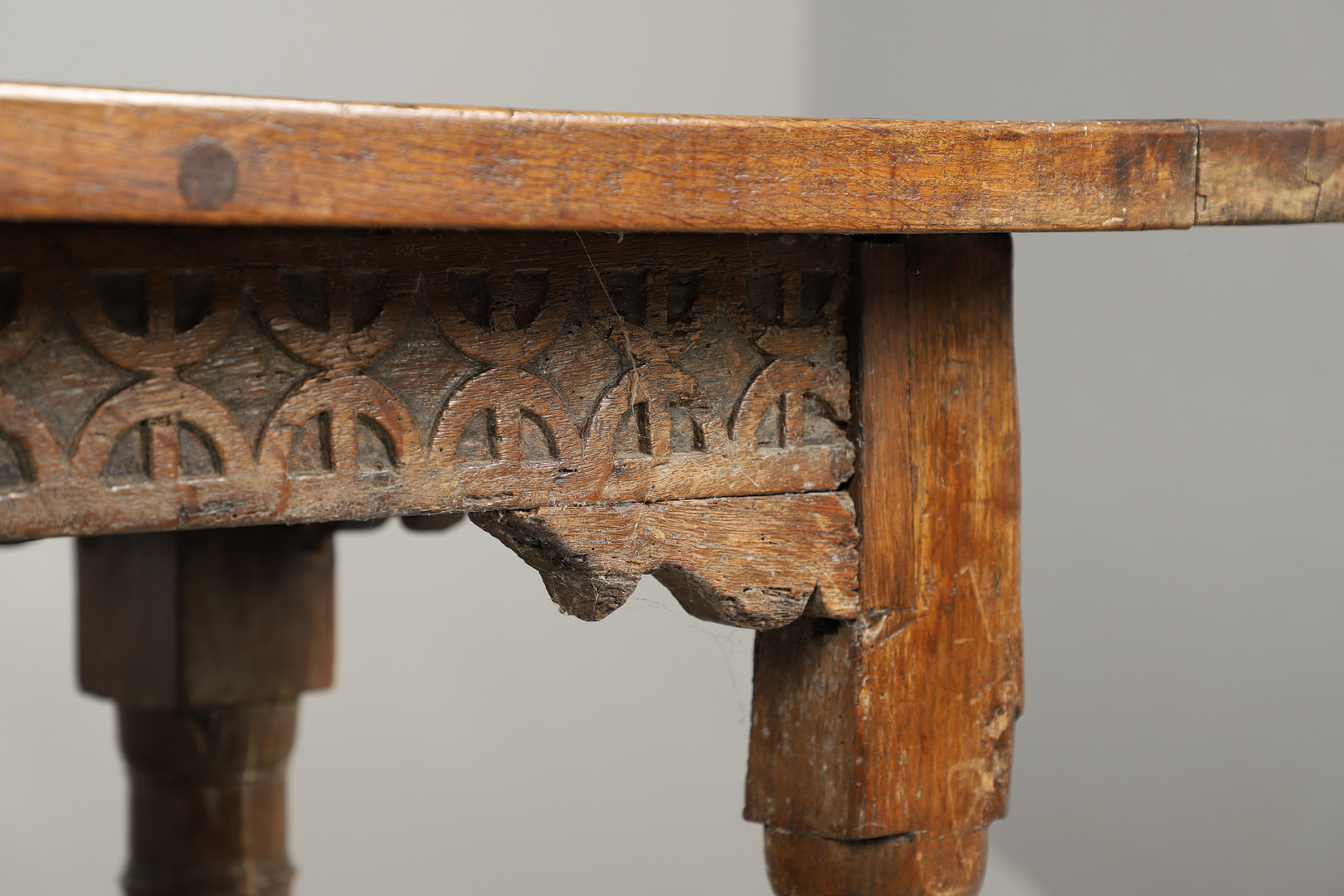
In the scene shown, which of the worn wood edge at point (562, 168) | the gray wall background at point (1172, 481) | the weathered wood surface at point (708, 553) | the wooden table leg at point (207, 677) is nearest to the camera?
the worn wood edge at point (562, 168)

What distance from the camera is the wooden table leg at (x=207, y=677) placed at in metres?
1.29

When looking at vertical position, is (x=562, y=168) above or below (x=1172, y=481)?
above

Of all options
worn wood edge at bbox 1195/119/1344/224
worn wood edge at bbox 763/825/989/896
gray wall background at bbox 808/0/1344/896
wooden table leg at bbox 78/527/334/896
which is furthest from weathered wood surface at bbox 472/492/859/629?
gray wall background at bbox 808/0/1344/896

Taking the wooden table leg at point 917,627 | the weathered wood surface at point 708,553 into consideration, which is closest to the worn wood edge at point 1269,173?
the wooden table leg at point 917,627

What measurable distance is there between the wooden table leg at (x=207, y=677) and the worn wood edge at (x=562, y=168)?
714 mm

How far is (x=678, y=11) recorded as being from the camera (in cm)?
222

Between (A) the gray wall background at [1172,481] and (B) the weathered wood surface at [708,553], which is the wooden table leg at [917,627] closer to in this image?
(B) the weathered wood surface at [708,553]

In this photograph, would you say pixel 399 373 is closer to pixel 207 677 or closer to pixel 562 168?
pixel 562 168

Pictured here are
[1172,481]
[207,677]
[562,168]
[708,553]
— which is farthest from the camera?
[1172,481]

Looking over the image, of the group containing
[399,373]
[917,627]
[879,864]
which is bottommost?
[879,864]

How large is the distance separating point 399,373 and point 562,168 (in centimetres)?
13

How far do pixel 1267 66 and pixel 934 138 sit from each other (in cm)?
108

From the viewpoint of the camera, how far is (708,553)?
0.77 meters

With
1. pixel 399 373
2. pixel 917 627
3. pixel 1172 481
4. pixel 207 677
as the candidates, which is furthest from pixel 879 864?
pixel 1172 481
